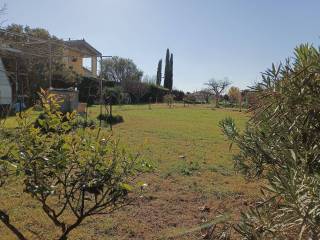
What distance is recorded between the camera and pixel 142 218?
530 cm

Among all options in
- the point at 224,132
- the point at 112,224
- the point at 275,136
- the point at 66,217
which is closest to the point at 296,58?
the point at 275,136

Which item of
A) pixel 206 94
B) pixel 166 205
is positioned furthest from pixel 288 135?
pixel 206 94

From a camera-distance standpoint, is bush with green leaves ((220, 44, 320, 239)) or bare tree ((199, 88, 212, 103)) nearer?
bush with green leaves ((220, 44, 320, 239))

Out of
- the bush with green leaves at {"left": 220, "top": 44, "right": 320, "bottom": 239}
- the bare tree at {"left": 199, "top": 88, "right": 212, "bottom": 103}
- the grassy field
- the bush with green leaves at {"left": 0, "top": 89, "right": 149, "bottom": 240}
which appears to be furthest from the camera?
the bare tree at {"left": 199, "top": 88, "right": 212, "bottom": 103}

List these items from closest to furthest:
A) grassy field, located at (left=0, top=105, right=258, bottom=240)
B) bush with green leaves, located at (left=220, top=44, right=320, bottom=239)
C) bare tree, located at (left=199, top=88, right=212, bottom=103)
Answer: bush with green leaves, located at (left=220, top=44, right=320, bottom=239)
grassy field, located at (left=0, top=105, right=258, bottom=240)
bare tree, located at (left=199, top=88, right=212, bottom=103)

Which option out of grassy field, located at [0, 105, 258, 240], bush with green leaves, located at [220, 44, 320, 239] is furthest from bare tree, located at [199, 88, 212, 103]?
bush with green leaves, located at [220, 44, 320, 239]

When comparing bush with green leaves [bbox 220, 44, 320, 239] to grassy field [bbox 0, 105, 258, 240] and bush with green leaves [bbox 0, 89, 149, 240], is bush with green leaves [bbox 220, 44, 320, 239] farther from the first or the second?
bush with green leaves [bbox 0, 89, 149, 240]

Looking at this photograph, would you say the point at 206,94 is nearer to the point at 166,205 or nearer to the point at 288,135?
the point at 166,205

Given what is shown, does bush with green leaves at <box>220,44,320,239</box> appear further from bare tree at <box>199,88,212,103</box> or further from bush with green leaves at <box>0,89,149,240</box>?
bare tree at <box>199,88,212,103</box>

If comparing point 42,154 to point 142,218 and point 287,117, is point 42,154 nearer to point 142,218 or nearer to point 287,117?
point 287,117

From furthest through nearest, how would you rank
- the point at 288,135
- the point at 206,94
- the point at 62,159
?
the point at 206,94 < the point at 62,159 < the point at 288,135

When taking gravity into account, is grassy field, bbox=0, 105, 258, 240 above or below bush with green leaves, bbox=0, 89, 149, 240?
below

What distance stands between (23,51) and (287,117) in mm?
24722

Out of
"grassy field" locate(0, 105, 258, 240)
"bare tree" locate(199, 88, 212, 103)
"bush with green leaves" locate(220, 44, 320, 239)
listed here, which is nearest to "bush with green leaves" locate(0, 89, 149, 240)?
"grassy field" locate(0, 105, 258, 240)
